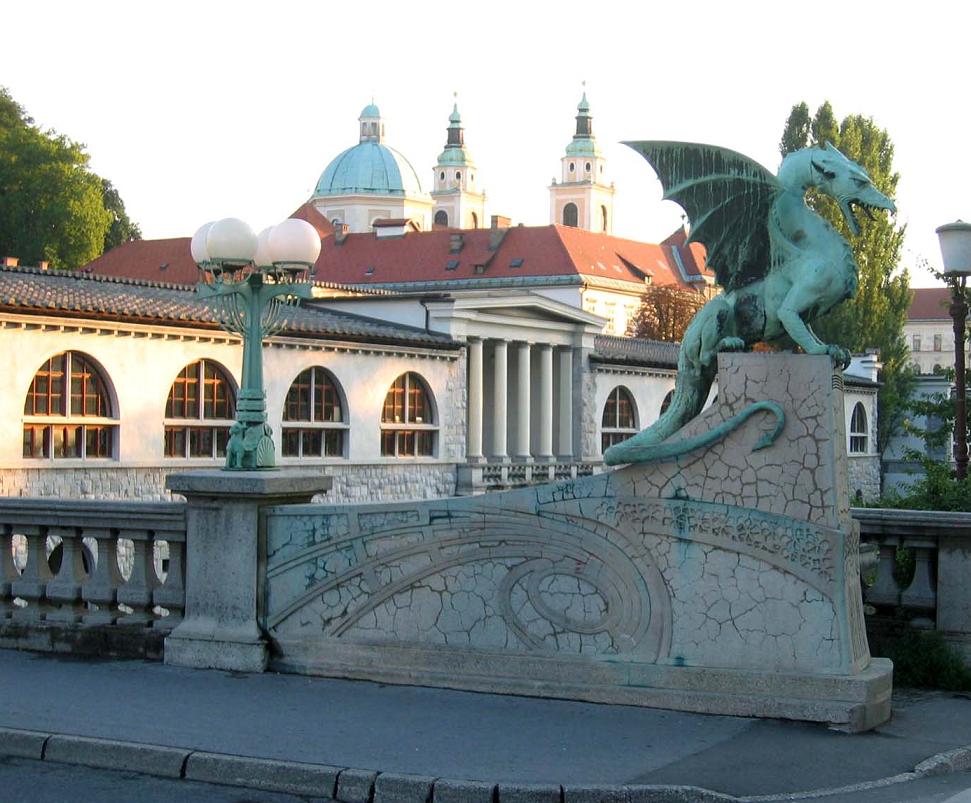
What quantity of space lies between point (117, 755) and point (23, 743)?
0.62 m

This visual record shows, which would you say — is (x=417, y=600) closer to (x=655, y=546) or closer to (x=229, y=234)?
(x=655, y=546)

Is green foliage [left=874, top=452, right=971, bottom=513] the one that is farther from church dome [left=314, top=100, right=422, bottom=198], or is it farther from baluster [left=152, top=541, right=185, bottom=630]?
church dome [left=314, top=100, right=422, bottom=198]

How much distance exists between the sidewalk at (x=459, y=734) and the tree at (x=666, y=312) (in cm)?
8033

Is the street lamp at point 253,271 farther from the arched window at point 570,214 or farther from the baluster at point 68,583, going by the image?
the arched window at point 570,214

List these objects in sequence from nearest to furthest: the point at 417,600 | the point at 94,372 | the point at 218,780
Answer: the point at 218,780 → the point at 417,600 → the point at 94,372

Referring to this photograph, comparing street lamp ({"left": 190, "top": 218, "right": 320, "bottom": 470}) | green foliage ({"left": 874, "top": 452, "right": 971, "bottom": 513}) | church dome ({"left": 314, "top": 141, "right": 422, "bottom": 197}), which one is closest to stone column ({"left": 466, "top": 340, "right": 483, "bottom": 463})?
street lamp ({"left": 190, "top": 218, "right": 320, "bottom": 470})

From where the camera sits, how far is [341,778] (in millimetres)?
7285

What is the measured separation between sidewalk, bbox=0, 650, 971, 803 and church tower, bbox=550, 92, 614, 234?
161 meters

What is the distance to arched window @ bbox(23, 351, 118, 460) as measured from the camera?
1316 inches

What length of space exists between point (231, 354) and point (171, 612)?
29.0 m

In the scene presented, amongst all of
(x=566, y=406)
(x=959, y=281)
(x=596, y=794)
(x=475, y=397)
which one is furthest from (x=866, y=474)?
(x=596, y=794)

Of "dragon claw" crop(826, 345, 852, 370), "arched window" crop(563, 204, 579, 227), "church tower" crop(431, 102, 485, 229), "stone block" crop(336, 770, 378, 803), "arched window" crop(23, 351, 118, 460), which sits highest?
"church tower" crop(431, 102, 485, 229)

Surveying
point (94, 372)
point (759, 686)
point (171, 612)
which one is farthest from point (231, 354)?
point (759, 686)

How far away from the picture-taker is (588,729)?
8422 mm
